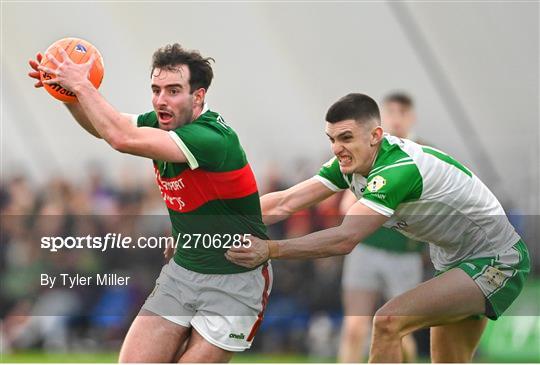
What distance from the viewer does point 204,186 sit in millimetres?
5656

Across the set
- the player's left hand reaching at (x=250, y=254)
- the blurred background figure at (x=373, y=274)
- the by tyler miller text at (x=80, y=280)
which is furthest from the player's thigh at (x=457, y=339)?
the by tyler miller text at (x=80, y=280)

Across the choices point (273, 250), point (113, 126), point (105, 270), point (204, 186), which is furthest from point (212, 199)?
point (105, 270)

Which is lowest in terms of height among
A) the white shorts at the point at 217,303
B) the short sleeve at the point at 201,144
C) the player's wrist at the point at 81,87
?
the white shorts at the point at 217,303

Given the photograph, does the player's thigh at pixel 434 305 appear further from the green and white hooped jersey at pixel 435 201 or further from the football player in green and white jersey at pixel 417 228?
the green and white hooped jersey at pixel 435 201

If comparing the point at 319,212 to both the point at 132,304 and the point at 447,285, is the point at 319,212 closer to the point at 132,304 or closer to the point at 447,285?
the point at 132,304

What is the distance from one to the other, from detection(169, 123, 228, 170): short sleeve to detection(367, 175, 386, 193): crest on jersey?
85cm

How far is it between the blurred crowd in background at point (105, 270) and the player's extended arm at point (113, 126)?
177 inches

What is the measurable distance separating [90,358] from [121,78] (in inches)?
→ 124

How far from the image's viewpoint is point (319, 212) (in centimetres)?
997

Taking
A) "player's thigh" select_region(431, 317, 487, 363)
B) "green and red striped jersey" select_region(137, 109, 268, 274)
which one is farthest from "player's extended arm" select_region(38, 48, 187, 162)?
"player's thigh" select_region(431, 317, 487, 363)

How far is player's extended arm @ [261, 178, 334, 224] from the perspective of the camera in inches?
250

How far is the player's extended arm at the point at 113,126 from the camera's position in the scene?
17.7 ft

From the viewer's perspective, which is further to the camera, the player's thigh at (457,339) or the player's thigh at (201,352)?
the player's thigh at (457,339)

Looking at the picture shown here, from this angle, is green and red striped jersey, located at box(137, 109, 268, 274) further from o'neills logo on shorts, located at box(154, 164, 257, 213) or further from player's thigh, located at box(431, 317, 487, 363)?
player's thigh, located at box(431, 317, 487, 363)
